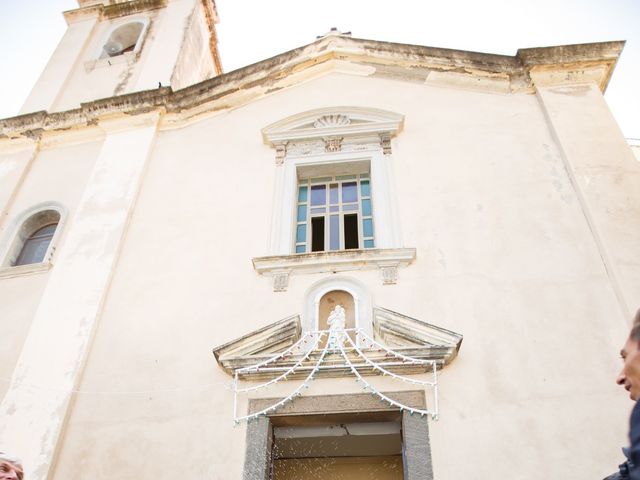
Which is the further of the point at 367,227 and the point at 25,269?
the point at 25,269

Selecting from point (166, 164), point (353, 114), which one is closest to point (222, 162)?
point (166, 164)

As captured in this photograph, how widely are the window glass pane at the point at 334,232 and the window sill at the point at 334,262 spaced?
731 mm

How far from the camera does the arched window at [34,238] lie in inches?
319

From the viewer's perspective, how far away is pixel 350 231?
7.59 m

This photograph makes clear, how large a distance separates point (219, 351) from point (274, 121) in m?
4.20

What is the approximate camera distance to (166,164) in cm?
872

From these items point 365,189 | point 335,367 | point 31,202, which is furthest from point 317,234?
point 31,202

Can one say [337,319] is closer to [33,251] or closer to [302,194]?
[302,194]

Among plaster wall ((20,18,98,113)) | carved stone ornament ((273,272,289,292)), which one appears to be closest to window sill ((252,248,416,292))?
carved stone ornament ((273,272,289,292))

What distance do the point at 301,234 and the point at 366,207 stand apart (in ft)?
3.18

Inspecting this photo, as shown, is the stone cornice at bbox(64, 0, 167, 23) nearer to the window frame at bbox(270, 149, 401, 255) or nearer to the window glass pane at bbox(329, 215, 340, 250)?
the window frame at bbox(270, 149, 401, 255)

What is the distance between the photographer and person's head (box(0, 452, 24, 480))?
3.37 meters

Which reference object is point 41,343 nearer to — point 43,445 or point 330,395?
point 43,445

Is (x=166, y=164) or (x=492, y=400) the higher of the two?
(x=166, y=164)
